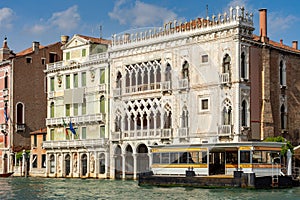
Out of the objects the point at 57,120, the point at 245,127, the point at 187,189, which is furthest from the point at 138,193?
the point at 57,120

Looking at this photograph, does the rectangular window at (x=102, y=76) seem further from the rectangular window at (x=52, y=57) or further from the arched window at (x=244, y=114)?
the arched window at (x=244, y=114)

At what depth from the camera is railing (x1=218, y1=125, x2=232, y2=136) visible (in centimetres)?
3294

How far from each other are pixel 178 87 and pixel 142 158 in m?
5.12

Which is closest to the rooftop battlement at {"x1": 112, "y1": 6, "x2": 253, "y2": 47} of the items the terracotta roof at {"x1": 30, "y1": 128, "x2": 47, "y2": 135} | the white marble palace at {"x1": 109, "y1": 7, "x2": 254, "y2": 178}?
the white marble palace at {"x1": 109, "y1": 7, "x2": 254, "y2": 178}

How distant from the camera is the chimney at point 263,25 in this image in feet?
115

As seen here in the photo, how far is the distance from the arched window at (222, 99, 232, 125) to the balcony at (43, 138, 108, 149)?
29.8ft

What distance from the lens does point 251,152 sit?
2842 centimetres

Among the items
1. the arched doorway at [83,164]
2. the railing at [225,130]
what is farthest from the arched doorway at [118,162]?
the railing at [225,130]

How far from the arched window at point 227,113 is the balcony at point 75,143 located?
29.8 ft

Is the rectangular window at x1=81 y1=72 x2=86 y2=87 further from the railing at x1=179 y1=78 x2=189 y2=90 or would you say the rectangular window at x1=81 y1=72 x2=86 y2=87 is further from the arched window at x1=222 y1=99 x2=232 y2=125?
the arched window at x1=222 y1=99 x2=232 y2=125

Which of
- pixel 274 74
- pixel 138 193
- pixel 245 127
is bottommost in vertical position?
pixel 138 193

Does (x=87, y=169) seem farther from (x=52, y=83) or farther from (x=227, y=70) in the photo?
(x=227, y=70)

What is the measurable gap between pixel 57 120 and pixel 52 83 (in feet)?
8.85

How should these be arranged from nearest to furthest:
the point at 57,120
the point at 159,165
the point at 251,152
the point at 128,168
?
the point at 251,152 → the point at 159,165 → the point at 128,168 → the point at 57,120
